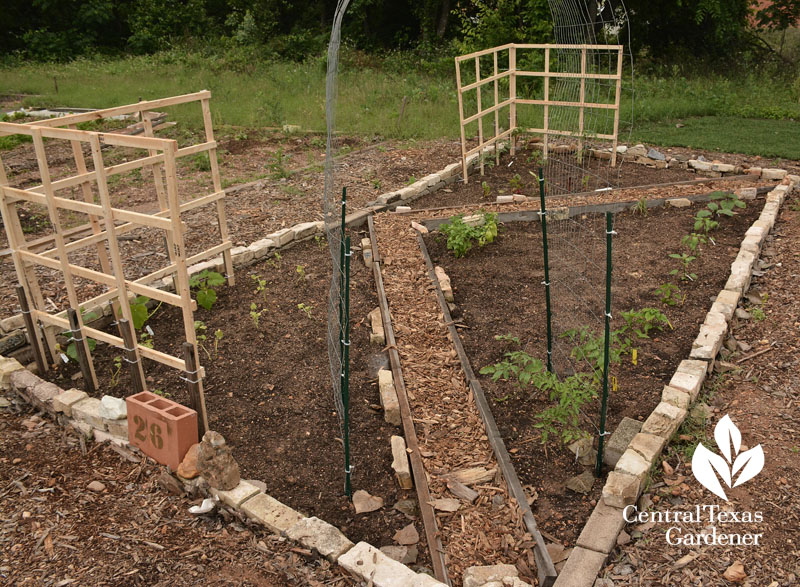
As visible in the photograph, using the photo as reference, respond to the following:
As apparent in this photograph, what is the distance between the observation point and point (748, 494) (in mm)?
3426

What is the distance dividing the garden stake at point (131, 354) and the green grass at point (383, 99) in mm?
7617

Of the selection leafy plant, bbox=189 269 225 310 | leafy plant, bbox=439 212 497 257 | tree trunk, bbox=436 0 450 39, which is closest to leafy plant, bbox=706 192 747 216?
leafy plant, bbox=439 212 497 257

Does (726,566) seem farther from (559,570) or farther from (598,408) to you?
(598,408)

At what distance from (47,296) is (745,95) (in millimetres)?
12381

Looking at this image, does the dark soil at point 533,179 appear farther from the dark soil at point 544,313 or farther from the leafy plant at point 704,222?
the leafy plant at point 704,222

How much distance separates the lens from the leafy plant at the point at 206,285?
5.59 meters

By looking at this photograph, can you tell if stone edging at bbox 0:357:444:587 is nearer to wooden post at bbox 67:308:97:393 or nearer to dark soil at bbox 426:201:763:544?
wooden post at bbox 67:308:97:393

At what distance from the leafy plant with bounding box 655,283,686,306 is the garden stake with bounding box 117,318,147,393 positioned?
4032 millimetres

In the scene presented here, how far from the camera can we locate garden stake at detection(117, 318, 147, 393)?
4121mm

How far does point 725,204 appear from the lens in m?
7.02

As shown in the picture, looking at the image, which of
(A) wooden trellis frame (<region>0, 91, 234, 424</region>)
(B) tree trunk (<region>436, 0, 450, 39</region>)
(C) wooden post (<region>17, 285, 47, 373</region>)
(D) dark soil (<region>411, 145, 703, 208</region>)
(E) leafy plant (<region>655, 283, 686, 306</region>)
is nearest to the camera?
(A) wooden trellis frame (<region>0, 91, 234, 424</region>)

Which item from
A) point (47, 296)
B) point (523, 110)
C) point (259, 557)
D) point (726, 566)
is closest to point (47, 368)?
point (47, 296)

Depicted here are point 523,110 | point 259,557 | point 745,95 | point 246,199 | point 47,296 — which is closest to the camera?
point 259,557

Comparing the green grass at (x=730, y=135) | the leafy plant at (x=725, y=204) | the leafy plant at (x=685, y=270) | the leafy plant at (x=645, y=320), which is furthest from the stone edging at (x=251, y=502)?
the green grass at (x=730, y=135)
